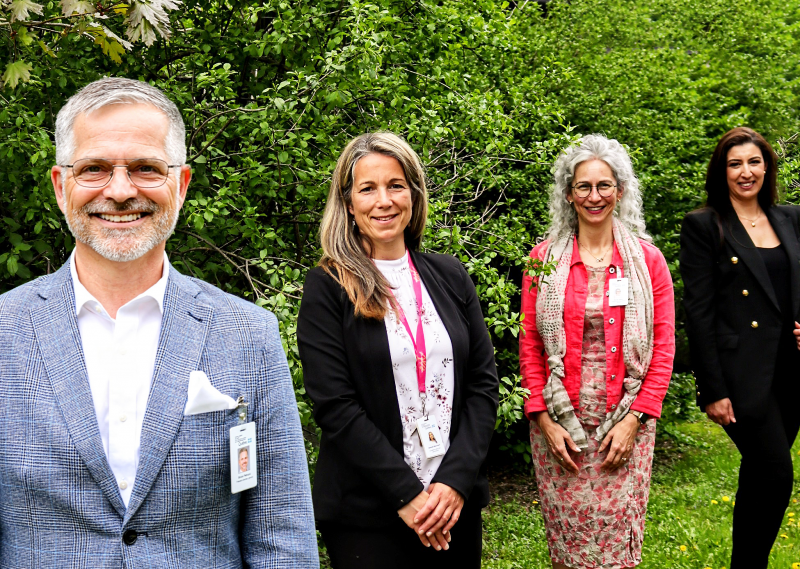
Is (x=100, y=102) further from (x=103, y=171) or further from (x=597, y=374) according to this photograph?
(x=597, y=374)

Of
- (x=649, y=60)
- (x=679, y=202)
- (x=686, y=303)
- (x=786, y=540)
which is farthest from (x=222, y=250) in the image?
(x=649, y=60)

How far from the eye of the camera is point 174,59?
14.2 feet

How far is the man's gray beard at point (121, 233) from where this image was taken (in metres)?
1.91

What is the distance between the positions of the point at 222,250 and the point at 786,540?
399 centimetres

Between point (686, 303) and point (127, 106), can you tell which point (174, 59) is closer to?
point (127, 106)

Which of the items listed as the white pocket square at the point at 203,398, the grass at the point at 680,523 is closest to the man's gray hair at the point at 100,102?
the white pocket square at the point at 203,398

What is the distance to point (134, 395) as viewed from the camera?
185 centimetres

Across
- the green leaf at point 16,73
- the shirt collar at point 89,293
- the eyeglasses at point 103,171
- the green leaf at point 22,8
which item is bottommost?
the shirt collar at point 89,293

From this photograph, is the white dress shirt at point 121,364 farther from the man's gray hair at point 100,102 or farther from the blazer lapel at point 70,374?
the man's gray hair at point 100,102

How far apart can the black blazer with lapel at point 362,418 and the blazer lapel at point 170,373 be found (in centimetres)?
92

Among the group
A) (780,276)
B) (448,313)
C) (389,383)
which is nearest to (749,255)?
(780,276)

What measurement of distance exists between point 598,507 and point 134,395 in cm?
266

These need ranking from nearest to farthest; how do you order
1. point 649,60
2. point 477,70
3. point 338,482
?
point 338,482
point 477,70
point 649,60

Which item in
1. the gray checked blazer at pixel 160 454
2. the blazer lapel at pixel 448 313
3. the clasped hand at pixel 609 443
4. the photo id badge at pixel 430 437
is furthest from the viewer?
the clasped hand at pixel 609 443
